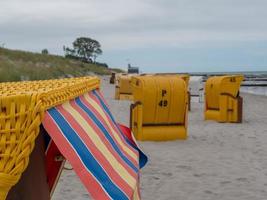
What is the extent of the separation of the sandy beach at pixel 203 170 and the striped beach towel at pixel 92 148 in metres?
2.58

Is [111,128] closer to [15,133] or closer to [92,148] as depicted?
[92,148]

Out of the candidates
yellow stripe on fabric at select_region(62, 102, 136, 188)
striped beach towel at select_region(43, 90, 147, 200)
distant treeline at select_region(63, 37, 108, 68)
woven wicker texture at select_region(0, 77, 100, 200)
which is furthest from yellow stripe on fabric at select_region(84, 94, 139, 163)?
distant treeline at select_region(63, 37, 108, 68)

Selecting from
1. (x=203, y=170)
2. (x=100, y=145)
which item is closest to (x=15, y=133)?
(x=100, y=145)

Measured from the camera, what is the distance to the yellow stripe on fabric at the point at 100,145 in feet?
7.44

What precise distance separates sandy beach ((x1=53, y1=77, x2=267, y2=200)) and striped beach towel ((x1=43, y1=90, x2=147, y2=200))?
2.58 m

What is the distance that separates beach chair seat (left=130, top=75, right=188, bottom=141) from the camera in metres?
10.5

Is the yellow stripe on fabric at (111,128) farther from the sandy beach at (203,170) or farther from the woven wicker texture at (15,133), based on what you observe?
the sandy beach at (203,170)

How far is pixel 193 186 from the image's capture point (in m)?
6.75

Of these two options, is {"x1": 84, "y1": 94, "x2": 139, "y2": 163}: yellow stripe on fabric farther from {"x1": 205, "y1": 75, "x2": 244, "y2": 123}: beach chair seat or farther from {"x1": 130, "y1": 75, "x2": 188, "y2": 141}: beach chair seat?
{"x1": 205, "y1": 75, "x2": 244, "y2": 123}: beach chair seat

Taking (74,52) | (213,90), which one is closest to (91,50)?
(74,52)

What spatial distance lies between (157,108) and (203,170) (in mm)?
2886

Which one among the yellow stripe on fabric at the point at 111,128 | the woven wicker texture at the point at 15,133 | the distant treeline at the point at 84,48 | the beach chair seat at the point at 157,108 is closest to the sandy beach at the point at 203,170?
the beach chair seat at the point at 157,108

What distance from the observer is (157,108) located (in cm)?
1057

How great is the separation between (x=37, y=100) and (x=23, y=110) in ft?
0.33
